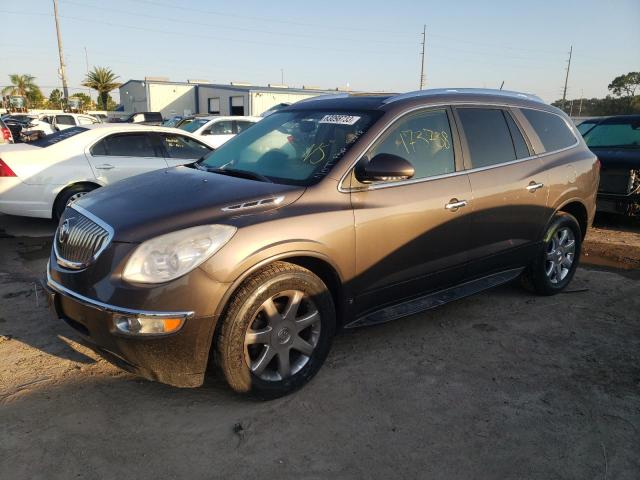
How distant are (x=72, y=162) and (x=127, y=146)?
0.82 meters

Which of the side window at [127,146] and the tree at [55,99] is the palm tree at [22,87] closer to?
the tree at [55,99]

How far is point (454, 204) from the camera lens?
3.62m

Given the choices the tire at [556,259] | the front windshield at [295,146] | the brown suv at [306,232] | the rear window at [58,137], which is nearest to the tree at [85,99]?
the rear window at [58,137]

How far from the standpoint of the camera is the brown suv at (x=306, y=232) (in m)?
2.58

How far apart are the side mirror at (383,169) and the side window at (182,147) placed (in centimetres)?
499

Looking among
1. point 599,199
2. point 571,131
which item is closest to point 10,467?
point 571,131

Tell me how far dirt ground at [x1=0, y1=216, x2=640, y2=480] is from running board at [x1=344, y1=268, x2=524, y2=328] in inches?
12.8

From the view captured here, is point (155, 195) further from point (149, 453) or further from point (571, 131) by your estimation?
point (571, 131)

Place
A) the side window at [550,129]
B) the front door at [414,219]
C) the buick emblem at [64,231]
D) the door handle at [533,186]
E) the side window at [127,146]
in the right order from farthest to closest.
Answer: the side window at [127,146] → the side window at [550,129] → the door handle at [533,186] → the front door at [414,219] → the buick emblem at [64,231]

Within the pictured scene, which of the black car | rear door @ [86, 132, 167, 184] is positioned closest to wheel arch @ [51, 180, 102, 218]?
rear door @ [86, 132, 167, 184]

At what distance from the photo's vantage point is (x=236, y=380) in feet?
9.14

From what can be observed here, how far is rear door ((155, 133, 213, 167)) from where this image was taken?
743 centimetres

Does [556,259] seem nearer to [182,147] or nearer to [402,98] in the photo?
[402,98]

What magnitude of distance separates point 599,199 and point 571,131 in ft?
10.9
